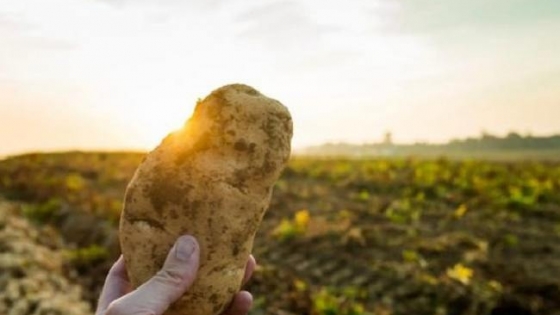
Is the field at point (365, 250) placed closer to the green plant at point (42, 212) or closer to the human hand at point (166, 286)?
the green plant at point (42, 212)

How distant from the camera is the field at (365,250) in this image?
298 inches

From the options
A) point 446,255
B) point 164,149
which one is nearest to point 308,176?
point 446,255

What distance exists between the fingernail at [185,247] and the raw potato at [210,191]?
55 mm

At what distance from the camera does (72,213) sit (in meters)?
13.8

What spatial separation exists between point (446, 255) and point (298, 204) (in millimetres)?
5243

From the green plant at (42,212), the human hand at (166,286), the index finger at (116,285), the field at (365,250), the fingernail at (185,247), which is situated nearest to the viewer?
the human hand at (166,286)

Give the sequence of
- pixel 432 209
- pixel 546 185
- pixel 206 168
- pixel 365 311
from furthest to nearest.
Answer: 1. pixel 546 185
2. pixel 432 209
3. pixel 365 311
4. pixel 206 168

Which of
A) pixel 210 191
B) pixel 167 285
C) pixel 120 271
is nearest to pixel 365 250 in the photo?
pixel 120 271

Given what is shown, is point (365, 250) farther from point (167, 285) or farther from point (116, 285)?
point (167, 285)

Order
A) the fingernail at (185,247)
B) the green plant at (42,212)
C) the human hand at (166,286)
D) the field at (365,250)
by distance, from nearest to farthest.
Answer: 1. the human hand at (166,286)
2. the fingernail at (185,247)
3. the field at (365,250)
4. the green plant at (42,212)

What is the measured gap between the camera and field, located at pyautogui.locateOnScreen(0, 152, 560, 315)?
7.57 meters

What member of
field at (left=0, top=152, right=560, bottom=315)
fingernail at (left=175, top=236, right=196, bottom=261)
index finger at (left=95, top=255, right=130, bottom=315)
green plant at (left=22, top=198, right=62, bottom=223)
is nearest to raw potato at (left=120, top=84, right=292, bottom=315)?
fingernail at (left=175, top=236, right=196, bottom=261)

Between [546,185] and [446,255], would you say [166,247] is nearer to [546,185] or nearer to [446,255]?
[446,255]

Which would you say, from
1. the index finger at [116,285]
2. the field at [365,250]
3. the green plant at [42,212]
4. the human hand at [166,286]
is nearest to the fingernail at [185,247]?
the human hand at [166,286]
